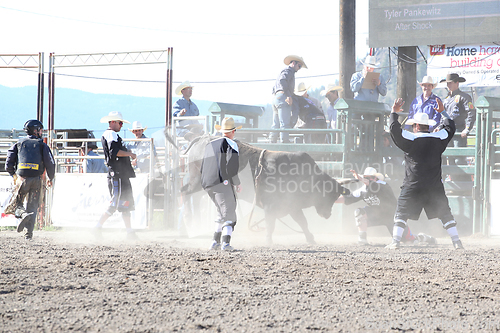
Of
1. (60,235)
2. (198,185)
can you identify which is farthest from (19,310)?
(60,235)

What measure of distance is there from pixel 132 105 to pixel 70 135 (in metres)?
41.6

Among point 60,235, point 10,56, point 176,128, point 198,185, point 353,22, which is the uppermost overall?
point 353,22

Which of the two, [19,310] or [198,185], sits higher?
[198,185]

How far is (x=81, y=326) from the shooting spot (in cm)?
352

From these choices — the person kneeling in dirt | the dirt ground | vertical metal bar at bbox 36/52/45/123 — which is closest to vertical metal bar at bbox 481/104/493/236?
the person kneeling in dirt

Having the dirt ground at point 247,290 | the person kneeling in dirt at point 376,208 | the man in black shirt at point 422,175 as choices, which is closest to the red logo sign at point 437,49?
the person kneeling in dirt at point 376,208

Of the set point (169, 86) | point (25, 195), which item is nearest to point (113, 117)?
point (25, 195)

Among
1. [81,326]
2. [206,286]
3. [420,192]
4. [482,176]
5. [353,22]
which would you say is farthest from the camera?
[353,22]

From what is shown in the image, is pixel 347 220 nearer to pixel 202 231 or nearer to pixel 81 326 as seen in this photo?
pixel 202 231

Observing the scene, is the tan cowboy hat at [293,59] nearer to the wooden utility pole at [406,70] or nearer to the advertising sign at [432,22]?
the advertising sign at [432,22]

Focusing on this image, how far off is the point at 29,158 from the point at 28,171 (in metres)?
0.21

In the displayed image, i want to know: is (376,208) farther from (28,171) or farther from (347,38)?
(347,38)

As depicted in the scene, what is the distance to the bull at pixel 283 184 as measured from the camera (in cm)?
850

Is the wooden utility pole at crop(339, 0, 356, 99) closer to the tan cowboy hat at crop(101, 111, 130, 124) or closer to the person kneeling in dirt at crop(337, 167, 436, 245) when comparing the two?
the person kneeling in dirt at crop(337, 167, 436, 245)
